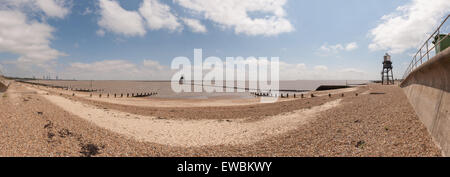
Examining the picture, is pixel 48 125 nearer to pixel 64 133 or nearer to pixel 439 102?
pixel 64 133

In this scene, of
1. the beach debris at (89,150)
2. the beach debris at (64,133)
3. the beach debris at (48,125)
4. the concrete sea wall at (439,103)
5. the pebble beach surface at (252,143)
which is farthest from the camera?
the beach debris at (48,125)

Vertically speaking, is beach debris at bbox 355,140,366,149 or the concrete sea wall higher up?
the concrete sea wall

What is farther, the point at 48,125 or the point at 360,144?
the point at 48,125

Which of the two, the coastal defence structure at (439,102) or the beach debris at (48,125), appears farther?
the beach debris at (48,125)

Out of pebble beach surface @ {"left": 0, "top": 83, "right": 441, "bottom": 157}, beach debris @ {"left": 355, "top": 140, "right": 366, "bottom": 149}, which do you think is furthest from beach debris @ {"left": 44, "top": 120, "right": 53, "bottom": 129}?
beach debris @ {"left": 355, "top": 140, "right": 366, "bottom": 149}

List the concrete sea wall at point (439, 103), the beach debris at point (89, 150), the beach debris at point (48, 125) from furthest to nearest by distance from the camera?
the beach debris at point (48, 125), the beach debris at point (89, 150), the concrete sea wall at point (439, 103)

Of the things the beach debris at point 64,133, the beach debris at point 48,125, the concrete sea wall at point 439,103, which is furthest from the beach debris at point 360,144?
the beach debris at point 48,125

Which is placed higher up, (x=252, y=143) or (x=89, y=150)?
(x=89, y=150)

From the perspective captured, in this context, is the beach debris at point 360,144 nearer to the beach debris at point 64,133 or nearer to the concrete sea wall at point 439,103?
the concrete sea wall at point 439,103

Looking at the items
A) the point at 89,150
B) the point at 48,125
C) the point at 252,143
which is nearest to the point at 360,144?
the point at 252,143

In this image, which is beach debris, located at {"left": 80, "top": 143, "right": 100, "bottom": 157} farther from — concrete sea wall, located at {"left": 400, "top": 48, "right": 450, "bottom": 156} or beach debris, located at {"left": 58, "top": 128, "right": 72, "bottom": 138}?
concrete sea wall, located at {"left": 400, "top": 48, "right": 450, "bottom": 156}
